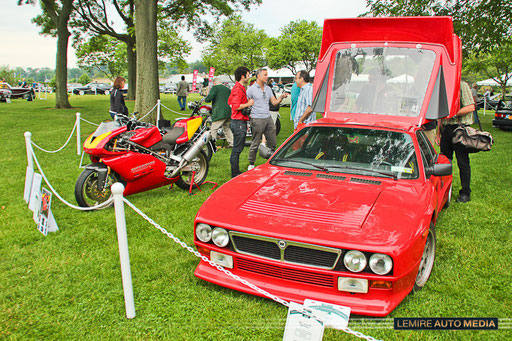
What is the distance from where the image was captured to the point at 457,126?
19.0 ft

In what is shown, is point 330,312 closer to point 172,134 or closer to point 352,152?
point 352,152

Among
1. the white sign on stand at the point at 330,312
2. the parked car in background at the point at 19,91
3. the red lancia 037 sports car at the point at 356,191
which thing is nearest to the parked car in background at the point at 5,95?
the parked car in background at the point at 19,91

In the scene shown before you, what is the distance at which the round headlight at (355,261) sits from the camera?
110 inches

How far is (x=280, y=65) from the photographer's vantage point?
57.9m

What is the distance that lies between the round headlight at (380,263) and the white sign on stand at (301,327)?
0.56 meters

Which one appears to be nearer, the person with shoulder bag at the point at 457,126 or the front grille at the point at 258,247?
the front grille at the point at 258,247

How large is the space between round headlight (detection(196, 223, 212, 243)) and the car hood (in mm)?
68

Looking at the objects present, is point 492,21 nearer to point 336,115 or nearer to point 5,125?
point 336,115

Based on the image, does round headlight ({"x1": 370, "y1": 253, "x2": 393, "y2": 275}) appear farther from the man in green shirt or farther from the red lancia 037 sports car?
the man in green shirt

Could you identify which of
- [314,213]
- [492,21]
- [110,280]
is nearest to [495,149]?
[492,21]

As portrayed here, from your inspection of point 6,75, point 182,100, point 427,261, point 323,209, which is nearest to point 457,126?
point 427,261

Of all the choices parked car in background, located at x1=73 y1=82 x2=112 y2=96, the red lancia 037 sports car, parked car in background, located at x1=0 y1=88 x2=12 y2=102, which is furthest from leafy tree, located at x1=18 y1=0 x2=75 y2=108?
parked car in background, located at x1=73 y1=82 x2=112 y2=96

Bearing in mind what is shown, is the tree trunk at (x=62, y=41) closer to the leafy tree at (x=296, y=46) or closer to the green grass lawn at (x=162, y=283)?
the green grass lawn at (x=162, y=283)

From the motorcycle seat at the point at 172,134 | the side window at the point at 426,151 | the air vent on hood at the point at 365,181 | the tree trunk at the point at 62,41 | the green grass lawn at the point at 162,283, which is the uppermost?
the tree trunk at the point at 62,41
